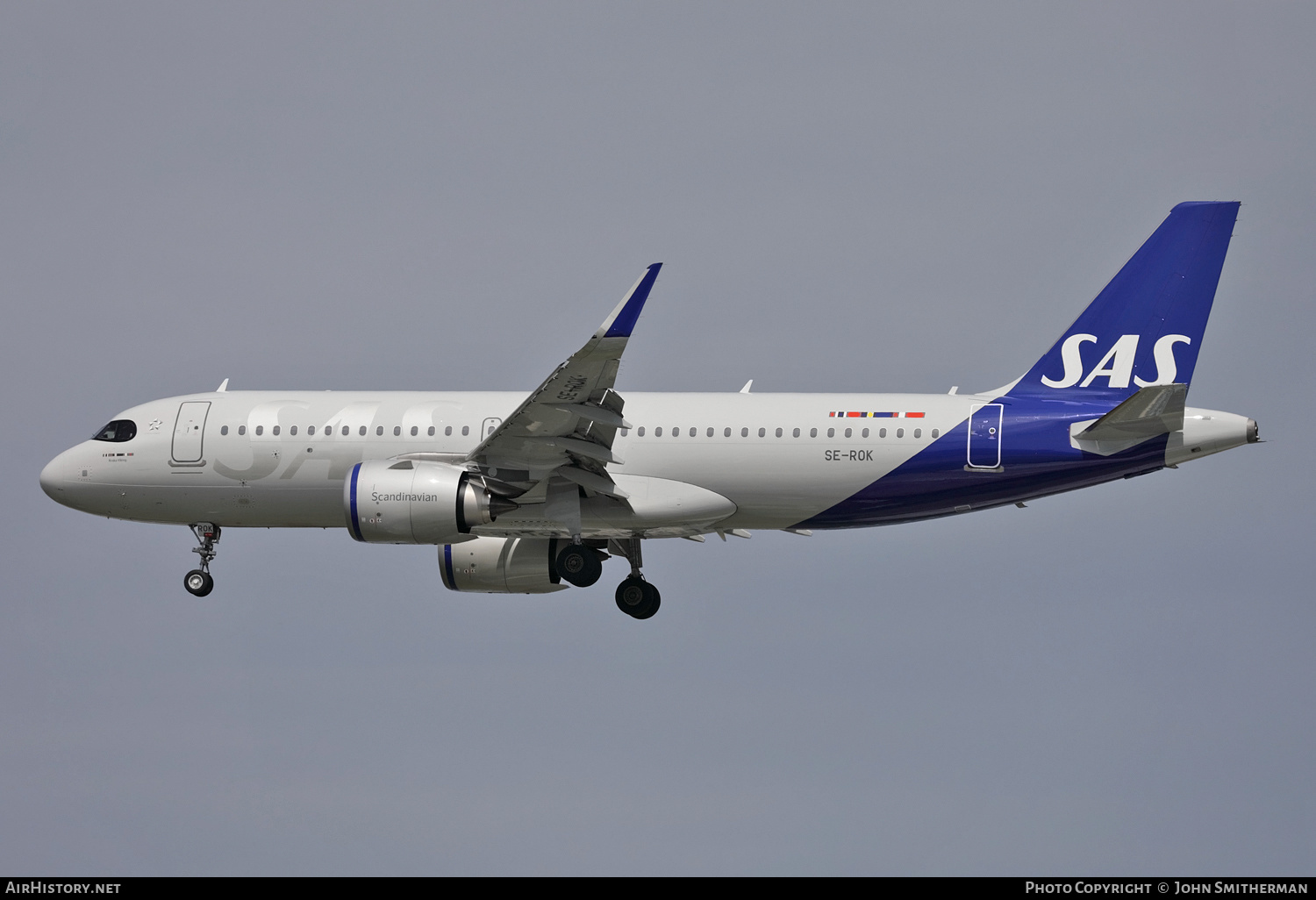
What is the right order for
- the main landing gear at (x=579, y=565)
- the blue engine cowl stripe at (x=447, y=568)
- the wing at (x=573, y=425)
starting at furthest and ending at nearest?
the blue engine cowl stripe at (x=447, y=568) → the main landing gear at (x=579, y=565) → the wing at (x=573, y=425)

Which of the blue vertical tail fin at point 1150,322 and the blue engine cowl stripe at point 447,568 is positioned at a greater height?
the blue vertical tail fin at point 1150,322

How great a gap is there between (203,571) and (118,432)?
13.3 ft

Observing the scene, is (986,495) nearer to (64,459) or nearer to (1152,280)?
(1152,280)

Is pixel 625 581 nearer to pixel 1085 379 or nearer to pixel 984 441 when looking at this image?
pixel 984 441

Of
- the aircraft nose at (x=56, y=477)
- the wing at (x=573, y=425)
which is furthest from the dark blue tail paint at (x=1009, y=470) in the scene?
the aircraft nose at (x=56, y=477)

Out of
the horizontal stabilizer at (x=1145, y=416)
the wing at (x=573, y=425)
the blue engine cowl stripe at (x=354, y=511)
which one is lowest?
the blue engine cowl stripe at (x=354, y=511)

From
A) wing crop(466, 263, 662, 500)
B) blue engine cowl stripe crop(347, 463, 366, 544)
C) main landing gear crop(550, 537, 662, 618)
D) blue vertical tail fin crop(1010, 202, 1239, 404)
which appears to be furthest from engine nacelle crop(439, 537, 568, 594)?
blue vertical tail fin crop(1010, 202, 1239, 404)

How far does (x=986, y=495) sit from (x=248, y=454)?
1738 cm

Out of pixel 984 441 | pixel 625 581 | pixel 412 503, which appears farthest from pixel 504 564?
pixel 984 441

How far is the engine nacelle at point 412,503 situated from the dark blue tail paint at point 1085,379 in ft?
25.4

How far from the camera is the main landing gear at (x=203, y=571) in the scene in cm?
4191

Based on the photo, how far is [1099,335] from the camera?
126 ft

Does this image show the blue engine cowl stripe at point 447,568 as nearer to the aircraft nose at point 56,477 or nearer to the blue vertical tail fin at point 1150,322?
the aircraft nose at point 56,477

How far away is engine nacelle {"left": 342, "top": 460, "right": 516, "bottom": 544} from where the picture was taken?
36.3 meters
